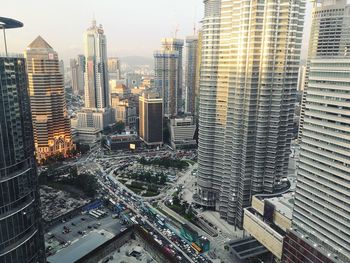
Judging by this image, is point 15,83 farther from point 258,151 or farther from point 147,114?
point 147,114

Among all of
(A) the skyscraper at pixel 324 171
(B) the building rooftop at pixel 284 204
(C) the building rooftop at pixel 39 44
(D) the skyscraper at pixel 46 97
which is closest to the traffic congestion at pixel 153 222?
(B) the building rooftop at pixel 284 204

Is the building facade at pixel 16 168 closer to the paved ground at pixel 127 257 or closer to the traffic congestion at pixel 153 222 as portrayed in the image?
the paved ground at pixel 127 257

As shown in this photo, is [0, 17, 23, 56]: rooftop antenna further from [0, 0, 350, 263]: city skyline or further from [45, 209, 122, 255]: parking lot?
[45, 209, 122, 255]: parking lot

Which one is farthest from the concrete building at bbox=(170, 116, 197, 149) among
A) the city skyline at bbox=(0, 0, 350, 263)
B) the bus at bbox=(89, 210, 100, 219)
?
the bus at bbox=(89, 210, 100, 219)

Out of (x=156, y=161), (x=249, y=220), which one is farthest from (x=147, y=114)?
(x=249, y=220)

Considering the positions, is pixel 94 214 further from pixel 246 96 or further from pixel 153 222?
pixel 246 96

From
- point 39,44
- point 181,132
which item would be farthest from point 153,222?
point 39,44
